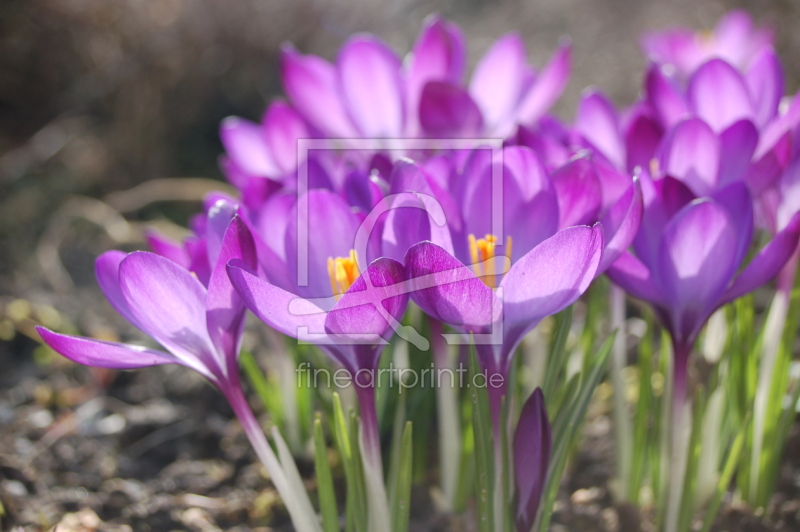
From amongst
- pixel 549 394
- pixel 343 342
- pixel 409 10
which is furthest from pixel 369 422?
pixel 409 10

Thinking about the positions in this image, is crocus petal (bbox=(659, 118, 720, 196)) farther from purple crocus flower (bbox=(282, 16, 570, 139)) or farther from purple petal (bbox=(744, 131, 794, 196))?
purple crocus flower (bbox=(282, 16, 570, 139))

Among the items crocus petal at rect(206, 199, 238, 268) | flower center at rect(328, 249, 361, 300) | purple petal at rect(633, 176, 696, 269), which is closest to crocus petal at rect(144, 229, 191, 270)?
crocus petal at rect(206, 199, 238, 268)

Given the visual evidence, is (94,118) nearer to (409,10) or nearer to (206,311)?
(409,10)

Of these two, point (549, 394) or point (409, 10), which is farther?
point (409, 10)

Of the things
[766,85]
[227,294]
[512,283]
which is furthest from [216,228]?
[766,85]

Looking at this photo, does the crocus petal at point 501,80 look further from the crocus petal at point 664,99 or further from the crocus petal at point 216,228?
the crocus petal at point 216,228

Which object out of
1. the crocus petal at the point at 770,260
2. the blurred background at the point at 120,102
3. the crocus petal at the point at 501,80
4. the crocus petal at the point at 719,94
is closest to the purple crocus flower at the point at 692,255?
the crocus petal at the point at 770,260
